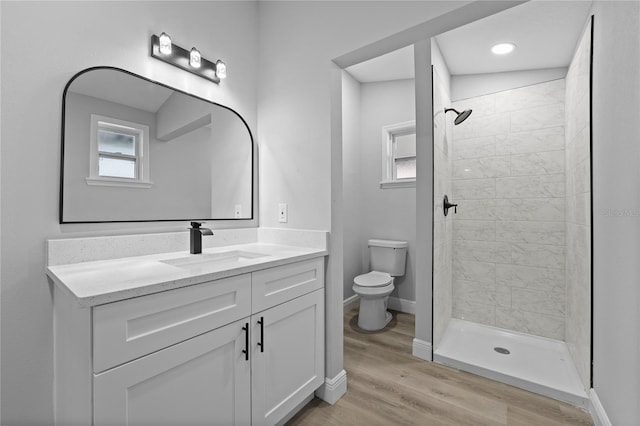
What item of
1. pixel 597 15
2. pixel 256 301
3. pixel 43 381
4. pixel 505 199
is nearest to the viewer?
pixel 43 381

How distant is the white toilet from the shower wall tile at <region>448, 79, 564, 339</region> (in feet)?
1.84

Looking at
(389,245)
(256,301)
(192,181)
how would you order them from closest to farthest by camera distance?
(256,301)
(192,181)
(389,245)

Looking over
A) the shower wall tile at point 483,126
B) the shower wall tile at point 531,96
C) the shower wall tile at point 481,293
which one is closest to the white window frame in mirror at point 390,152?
the shower wall tile at point 483,126

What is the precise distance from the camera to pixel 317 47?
171cm

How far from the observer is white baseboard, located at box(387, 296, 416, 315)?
10.3 feet

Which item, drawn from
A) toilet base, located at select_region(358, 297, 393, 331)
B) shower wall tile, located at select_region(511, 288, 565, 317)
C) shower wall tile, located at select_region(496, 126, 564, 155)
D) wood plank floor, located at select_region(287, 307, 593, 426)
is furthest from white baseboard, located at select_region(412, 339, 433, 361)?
shower wall tile, located at select_region(496, 126, 564, 155)

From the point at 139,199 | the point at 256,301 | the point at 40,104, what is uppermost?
the point at 40,104

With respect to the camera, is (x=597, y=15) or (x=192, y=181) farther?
(x=192, y=181)

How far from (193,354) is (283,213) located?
1.02 meters

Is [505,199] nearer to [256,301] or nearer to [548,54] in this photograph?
[548,54]

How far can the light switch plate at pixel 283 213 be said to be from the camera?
6.15 feet

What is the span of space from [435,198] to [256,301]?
157 centimetres

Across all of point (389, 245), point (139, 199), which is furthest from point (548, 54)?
point (139, 199)

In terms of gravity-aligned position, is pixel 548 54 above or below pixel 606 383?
above
